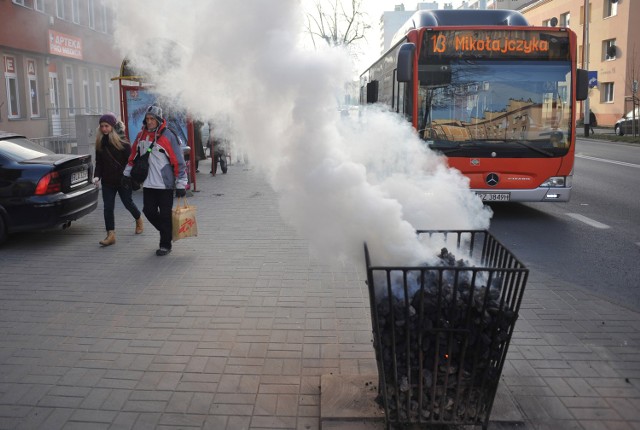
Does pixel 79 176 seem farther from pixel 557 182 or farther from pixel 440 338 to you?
pixel 557 182

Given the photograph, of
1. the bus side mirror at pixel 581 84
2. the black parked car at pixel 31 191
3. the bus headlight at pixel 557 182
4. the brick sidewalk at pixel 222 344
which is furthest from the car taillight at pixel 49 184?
the bus side mirror at pixel 581 84

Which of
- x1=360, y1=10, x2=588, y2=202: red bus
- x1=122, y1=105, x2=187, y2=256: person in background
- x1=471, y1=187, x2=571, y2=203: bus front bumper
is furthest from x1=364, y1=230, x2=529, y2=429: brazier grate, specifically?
x1=471, y1=187, x2=571, y2=203: bus front bumper

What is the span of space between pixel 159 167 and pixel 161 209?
20.5 inches

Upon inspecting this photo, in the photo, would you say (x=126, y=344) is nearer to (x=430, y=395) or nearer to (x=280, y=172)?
(x=280, y=172)

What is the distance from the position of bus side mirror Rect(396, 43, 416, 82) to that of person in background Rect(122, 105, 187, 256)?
3.80m

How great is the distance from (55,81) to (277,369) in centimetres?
2149

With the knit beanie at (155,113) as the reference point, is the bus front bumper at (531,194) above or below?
below

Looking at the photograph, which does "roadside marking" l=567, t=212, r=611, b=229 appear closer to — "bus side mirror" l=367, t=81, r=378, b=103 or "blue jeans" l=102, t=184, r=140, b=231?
"bus side mirror" l=367, t=81, r=378, b=103

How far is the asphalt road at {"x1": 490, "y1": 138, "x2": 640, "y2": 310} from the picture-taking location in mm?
6469

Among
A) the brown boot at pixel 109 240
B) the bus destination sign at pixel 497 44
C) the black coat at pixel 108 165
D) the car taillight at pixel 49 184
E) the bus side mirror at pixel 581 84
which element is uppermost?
the bus destination sign at pixel 497 44

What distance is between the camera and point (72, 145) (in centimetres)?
1714

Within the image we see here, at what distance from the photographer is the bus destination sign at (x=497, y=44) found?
9336 mm

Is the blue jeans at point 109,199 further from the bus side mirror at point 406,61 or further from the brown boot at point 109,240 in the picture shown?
the bus side mirror at point 406,61

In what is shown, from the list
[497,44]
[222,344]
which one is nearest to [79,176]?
[222,344]
